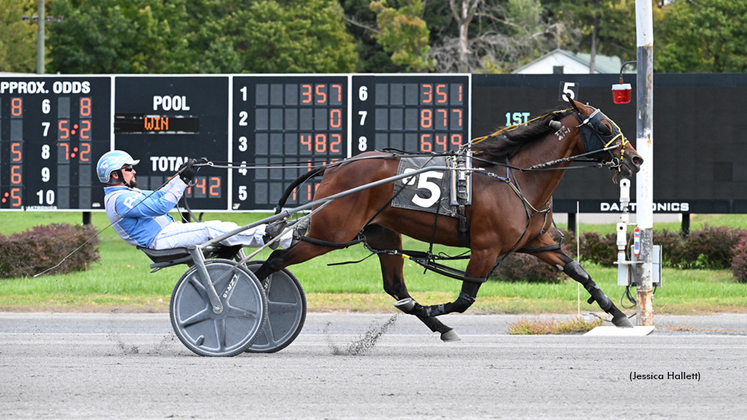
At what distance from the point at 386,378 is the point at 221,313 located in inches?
62.9

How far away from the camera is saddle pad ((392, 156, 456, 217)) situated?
27.7ft

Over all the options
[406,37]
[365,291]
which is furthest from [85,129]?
[406,37]

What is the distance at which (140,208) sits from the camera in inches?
317

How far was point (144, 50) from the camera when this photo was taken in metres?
38.5

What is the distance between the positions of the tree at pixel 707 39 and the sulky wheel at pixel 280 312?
3171cm

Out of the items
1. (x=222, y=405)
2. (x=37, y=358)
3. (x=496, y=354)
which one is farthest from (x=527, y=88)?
(x=222, y=405)

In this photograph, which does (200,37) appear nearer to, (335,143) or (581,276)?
(335,143)

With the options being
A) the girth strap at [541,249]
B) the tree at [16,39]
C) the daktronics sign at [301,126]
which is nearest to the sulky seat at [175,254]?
the girth strap at [541,249]

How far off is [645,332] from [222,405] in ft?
16.6

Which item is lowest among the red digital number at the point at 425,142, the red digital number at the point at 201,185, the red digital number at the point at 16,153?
the red digital number at the point at 201,185

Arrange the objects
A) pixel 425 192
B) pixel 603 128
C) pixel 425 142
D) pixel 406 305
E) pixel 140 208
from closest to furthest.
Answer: pixel 140 208
pixel 425 192
pixel 603 128
pixel 406 305
pixel 425 142

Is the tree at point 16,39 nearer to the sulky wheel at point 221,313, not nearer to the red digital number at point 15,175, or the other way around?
the red digital number at point 15,175

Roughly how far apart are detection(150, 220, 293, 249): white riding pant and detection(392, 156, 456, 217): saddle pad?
1043 mm

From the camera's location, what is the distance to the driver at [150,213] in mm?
8039
